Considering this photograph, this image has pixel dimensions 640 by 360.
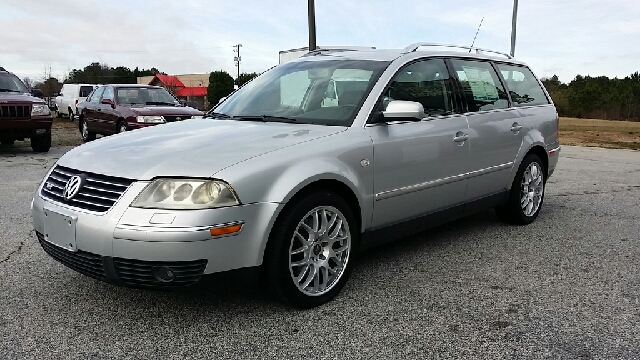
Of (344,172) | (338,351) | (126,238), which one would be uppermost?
(344,172)

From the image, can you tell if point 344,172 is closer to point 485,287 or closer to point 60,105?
point 485,287

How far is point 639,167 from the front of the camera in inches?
429

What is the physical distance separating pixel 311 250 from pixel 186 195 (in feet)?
2.78

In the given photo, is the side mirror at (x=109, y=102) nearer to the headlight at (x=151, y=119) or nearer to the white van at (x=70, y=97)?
the headlight at (x=151, y=119)

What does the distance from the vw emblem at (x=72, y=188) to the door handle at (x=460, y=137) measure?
2.66 metres

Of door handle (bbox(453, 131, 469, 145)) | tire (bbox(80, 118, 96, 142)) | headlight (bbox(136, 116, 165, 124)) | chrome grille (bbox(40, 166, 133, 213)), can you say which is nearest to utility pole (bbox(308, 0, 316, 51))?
headlight (bbox(136, 116, 165, 124))

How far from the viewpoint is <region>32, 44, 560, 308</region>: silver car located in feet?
9.39

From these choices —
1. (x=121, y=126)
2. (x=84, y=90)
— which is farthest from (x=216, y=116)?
(x=84, y=90)

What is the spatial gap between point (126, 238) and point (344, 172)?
132 centimetres

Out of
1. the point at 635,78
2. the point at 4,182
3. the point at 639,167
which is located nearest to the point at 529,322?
the point at 4,182

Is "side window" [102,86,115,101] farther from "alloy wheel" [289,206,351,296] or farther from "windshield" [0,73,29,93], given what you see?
"alloy wheel" [289,206,351,296]

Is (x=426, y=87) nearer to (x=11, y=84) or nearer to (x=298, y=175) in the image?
(x=298, y=175)

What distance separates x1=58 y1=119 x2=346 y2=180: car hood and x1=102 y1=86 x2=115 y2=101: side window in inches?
385

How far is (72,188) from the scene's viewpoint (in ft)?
10.2
